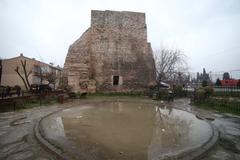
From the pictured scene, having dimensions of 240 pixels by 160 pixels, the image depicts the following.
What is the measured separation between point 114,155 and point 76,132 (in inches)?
89.1

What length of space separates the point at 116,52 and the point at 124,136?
1502cm

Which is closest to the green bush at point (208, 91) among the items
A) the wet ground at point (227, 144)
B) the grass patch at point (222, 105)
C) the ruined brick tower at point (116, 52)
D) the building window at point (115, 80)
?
the grass patch at point (222, 105)

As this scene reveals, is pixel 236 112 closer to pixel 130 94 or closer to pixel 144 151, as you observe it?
pixel 144 151

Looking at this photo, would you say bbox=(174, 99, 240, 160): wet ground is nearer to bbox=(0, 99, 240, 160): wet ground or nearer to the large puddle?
bbox=(0, 99, 240, 160): wet ground

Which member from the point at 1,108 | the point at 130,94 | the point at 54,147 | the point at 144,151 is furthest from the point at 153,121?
the point at 130,94

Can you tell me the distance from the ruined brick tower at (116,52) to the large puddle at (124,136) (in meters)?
11.7

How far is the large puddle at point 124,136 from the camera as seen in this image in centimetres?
438

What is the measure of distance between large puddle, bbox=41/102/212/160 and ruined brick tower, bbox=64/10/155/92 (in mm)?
11654

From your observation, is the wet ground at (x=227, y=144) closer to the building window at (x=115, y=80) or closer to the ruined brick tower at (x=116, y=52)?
the ruined brick tower at (x=116, y=52)

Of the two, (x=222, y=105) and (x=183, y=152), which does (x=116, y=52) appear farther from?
(x=183, y=152)

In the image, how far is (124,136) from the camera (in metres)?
5.66

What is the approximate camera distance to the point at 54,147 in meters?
4.45

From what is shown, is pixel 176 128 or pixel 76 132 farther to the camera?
pixel 176 128

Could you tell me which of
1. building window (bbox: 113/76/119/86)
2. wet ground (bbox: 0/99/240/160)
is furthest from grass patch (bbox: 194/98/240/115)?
building window (bbox: 113/76/119/86)
